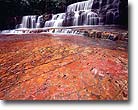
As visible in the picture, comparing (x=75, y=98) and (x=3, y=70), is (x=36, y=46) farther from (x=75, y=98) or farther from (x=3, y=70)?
(x=75, y=98)

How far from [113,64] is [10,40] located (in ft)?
2.04

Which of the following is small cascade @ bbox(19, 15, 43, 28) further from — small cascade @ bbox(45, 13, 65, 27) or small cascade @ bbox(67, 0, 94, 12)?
small cascade @ bbox(67, 0, 94, 12)

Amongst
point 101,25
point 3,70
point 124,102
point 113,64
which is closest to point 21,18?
point 3,70

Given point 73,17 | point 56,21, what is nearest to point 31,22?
point 56,21

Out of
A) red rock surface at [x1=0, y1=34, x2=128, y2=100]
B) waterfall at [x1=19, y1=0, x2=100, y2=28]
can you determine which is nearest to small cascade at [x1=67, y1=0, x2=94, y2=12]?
waterfall at [x1=19, y1=0, x2=100, y2=28]

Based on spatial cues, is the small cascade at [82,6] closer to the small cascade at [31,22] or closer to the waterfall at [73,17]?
the waterfall at [73,17]

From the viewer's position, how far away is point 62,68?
1349 millimetres

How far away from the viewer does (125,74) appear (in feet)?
4.25

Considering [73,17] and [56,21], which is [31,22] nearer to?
[56,21]

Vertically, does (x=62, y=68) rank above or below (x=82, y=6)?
below

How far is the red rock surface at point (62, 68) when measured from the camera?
129 centimetres

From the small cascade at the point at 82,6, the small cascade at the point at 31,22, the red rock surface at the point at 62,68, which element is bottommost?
the red rock surface at the point at 62,68

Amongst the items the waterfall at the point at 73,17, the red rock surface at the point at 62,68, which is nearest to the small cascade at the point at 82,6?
the waterfall at the point at 73,17

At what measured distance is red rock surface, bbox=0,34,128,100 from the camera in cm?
129
